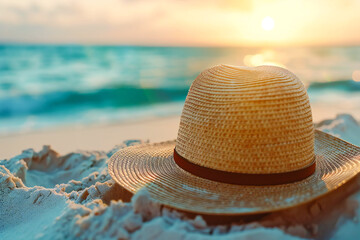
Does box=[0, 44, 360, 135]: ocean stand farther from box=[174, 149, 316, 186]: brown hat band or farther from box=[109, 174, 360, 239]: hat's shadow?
box=[109, 174, 360, 239]: hat's shadow

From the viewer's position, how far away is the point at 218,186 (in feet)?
6.77

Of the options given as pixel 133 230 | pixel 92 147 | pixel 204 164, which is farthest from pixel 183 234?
pixel 92 147

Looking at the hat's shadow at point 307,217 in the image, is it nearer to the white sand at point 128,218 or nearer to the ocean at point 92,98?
the white sand at point 128,218

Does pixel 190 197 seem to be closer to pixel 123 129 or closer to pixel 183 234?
pixel 183 234

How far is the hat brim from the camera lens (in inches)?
70.6

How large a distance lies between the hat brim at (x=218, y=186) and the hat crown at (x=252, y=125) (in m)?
0.13

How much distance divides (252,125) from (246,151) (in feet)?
0.54

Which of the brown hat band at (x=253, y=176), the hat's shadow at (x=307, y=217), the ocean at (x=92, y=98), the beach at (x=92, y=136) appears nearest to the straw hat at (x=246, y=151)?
the brown hat band at (x=253, y=176)

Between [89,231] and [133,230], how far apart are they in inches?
9.6

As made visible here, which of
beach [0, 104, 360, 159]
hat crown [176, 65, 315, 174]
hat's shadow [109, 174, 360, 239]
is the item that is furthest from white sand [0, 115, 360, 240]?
beach [0, 104, 360, 159]

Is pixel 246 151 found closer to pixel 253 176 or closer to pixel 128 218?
pixel 253 176

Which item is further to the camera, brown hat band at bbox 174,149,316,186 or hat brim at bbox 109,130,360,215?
brown hat band at bbox 174,149,316,186

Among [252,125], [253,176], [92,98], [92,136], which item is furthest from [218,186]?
[92,98]

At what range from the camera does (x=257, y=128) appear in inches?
79.6
